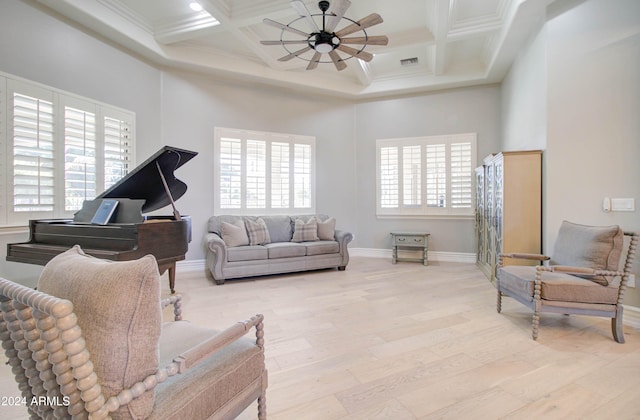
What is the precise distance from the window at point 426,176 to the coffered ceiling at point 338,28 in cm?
106

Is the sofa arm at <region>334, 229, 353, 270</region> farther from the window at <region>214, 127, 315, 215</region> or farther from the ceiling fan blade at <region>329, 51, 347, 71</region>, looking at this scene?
the ceiling fan blade at <region>329, 51, 347, 71</region>

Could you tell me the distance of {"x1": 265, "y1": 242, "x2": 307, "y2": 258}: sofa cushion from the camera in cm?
445

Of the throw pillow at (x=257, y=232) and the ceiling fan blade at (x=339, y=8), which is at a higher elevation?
the ceiling fan blade at (x=339, y=8)

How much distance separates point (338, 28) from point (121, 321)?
462 centimetres

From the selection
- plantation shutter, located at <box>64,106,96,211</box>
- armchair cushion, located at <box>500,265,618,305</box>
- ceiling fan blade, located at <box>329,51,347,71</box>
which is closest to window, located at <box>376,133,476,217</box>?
ceiling fan blade, located at <box>329,51,347,71</box>

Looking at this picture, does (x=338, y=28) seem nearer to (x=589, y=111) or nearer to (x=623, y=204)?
(x=589, y=111)

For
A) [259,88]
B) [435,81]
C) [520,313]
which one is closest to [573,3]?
[435,81]

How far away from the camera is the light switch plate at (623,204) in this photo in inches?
110

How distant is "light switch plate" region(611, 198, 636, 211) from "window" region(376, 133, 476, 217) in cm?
249

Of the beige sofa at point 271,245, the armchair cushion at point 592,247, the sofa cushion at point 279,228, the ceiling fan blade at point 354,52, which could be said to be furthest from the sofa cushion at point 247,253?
the armchair cushion at point 592,247

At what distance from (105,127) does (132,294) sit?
12.9ft

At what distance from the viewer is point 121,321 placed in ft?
2.76

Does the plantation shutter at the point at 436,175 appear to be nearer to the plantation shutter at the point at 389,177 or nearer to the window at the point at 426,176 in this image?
the window at the point at 426,176

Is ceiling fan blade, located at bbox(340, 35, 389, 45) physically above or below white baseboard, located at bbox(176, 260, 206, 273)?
above
